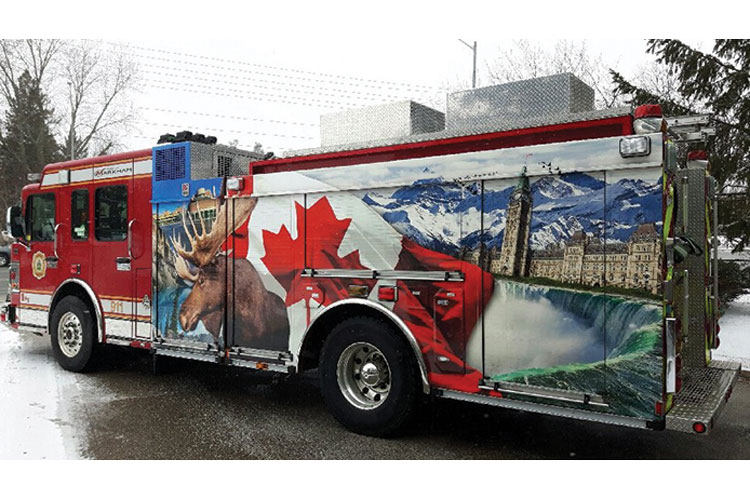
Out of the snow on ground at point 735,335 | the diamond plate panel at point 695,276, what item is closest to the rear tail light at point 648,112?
the diamond plate panel at point 695,276

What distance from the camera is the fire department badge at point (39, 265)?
813 cm

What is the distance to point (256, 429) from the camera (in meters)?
5.45

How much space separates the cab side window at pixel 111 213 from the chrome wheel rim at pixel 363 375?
11.3ft

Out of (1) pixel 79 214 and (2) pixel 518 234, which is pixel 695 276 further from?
(1) pixel 79 214

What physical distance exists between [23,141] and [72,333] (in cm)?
3846

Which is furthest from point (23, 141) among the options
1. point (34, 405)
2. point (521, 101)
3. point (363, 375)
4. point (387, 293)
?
point (521, 101)

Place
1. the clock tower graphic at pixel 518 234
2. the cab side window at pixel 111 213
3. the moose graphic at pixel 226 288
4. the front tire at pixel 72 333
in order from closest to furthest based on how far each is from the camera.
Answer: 1. the clock tower graphic at pixel 518 234
2. the moose graphic at pixel 226 288
3. the cab side window at pixel 111 213
4. the front tire at pixel 72 333

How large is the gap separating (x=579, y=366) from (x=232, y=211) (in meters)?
3.57

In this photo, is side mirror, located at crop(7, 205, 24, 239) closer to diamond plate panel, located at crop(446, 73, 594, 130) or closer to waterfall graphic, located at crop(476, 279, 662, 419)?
diamond plate panel, located at crop(446, 73, 594, 130)

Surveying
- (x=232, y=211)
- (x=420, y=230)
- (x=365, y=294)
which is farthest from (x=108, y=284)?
(x=420, y=230)

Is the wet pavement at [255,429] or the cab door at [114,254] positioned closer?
the wet pavement at [255,429]

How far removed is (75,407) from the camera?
609cm

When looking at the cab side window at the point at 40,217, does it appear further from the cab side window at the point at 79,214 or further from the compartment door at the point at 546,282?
the compartment door at the point at 546,282

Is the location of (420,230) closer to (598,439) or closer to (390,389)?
(390,389)
